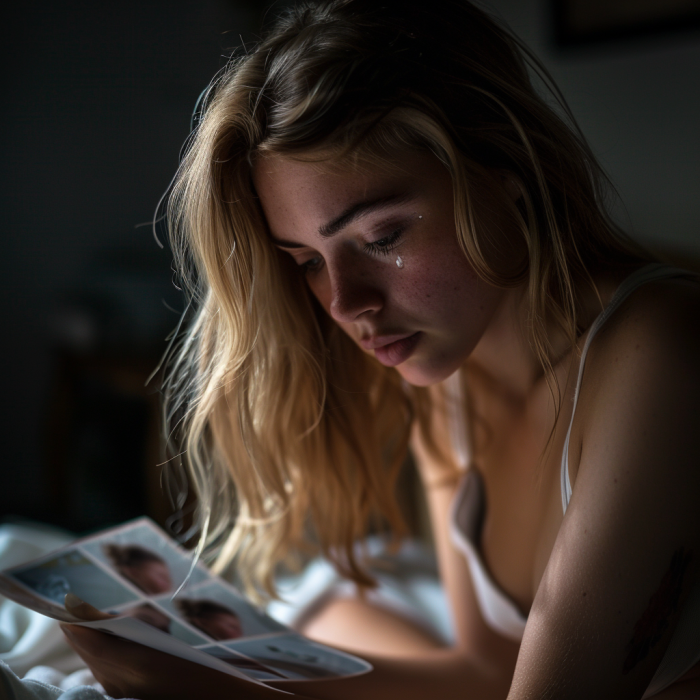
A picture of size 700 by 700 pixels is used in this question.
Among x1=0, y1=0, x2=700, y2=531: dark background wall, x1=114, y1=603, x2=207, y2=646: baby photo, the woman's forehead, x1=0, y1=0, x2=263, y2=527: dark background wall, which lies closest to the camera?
the woman's forehead

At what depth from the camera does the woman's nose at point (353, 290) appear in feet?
2.31

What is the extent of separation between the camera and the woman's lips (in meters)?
0.75

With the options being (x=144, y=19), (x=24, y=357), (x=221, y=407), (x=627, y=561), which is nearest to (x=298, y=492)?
(x=221, y=407)

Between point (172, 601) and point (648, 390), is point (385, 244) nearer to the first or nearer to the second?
point (648, 390)

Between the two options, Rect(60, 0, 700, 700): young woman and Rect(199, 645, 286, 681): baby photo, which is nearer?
Rect(60, 0, 700, 700): young woman

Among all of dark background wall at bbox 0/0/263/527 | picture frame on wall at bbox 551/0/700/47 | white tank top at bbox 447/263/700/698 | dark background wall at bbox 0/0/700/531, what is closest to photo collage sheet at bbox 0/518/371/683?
white tank top at bbox 447/263/700/698

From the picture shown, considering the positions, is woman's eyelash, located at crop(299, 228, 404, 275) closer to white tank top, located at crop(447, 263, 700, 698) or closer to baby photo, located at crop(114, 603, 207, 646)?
white tank top, located at crop(447, 263, 700, 698)

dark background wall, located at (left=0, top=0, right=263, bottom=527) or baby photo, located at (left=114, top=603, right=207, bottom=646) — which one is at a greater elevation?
dark background wall, located at (left=0, top=0, right=263, bottom=527)

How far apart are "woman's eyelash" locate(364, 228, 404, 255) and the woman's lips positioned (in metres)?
0.11

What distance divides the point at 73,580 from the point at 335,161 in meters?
0.58

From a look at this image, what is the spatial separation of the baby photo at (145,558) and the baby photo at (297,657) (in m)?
0.13

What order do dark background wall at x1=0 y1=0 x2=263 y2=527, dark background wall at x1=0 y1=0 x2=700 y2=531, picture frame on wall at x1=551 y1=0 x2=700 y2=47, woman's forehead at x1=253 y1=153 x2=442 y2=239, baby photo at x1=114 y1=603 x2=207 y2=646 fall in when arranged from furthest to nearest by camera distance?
dark background wall at x1=0 y1=0 x2=263 y2=527, dark background wall at x1=0 y1=0 x2=700 y2=531, picture frame on wall at x1=551 y1=0 x2=700 y2=47, baby photo at x1=114 y1=603 x2=207 y2=646, woman's forehead at x1=253 y1=153 x2=442 y2=239

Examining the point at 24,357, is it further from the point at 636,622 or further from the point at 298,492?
the point at 636,622

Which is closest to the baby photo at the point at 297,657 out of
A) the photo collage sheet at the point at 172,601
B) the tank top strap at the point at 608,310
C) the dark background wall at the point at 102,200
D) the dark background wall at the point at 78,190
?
the photo collage sheet at the point at 172,601
